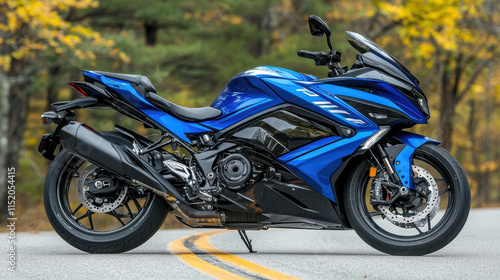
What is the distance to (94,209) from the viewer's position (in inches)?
222

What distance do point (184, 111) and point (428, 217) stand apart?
85.5 inches

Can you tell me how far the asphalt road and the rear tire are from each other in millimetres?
143

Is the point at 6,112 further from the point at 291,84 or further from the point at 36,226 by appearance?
the point at 291,84

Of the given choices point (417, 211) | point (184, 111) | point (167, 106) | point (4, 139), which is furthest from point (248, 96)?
point (4, 139)

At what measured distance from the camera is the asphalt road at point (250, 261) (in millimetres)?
4441

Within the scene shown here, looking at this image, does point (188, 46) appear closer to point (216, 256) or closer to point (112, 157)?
point (112, 157)

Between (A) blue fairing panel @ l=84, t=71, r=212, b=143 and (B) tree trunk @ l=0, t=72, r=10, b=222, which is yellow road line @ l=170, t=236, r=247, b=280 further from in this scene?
(B) tree trunk @ l=0, t=72, r=10, b=222

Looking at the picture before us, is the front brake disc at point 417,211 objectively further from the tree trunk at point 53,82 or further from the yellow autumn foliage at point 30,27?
the tree trunk at point 53,82

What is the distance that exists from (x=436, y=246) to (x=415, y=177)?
57 centimetres

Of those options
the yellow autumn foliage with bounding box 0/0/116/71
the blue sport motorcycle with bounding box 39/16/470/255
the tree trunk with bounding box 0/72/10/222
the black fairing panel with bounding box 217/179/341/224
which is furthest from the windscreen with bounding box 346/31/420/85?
the tree trunk with bounding box 0/72/10/222

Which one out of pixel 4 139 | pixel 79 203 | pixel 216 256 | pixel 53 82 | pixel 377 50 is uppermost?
pixel 377 50

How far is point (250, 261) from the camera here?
200 inches

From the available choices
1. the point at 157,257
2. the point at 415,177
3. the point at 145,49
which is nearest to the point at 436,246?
the point at 415,177

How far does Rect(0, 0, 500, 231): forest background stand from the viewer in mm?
16078
